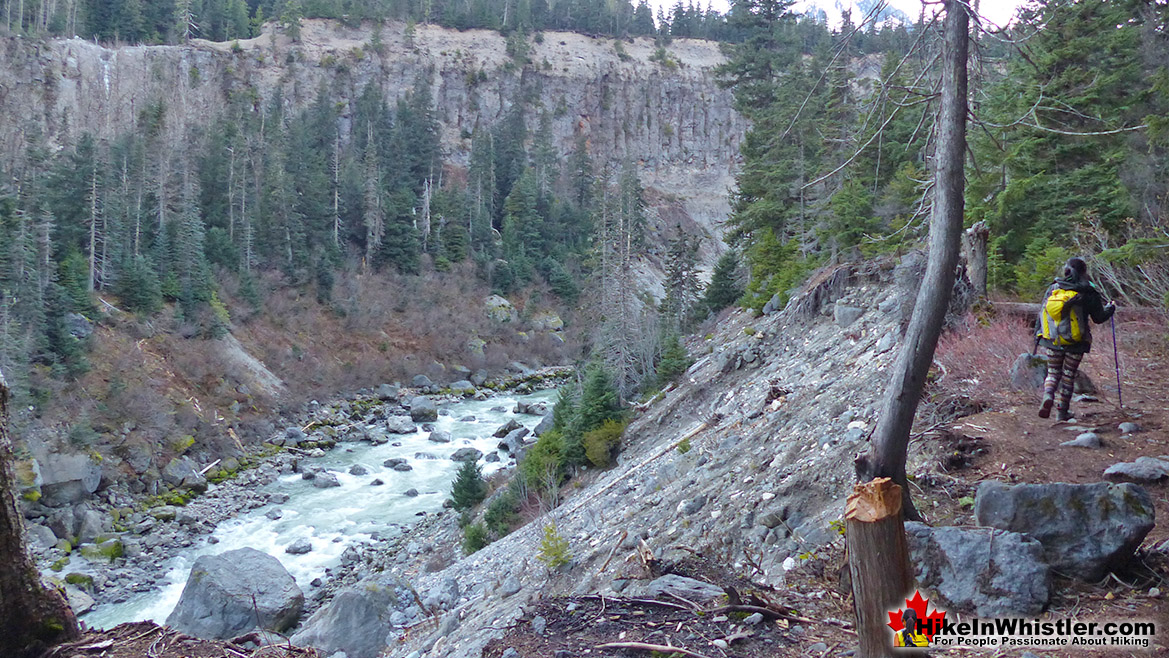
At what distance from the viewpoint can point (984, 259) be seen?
11852mm

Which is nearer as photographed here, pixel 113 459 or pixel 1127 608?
pixel 1127 608

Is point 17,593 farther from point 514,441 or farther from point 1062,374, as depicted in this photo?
point 514,441

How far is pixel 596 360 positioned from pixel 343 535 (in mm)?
10937

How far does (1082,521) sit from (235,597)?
1572 cm

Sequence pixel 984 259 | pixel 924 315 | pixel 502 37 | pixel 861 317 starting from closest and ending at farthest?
pixel 924 315
pixel 984 259
pixel 861 317
pixel 502 37

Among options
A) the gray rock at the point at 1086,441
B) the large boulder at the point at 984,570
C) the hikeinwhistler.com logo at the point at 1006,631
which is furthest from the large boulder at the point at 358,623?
the gray rock at the point at 1086,441

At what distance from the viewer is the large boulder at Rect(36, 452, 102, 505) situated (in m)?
23.8

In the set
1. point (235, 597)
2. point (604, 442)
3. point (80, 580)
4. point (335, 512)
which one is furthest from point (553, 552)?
point (335, 512)

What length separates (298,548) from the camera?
831 inches

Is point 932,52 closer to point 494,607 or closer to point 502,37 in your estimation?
point 494,607

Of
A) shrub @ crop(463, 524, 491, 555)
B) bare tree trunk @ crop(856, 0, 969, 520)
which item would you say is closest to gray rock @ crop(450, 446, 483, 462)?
shrub @ crop(463, 524, 491, 555)

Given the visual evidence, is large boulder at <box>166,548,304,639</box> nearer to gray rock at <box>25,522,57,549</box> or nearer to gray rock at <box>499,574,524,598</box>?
gray rock at <box>499,574,524,598</box>

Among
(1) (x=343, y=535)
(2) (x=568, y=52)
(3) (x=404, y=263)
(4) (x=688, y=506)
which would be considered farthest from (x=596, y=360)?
(2) (x=568, y=52)

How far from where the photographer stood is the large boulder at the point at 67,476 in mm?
23766
